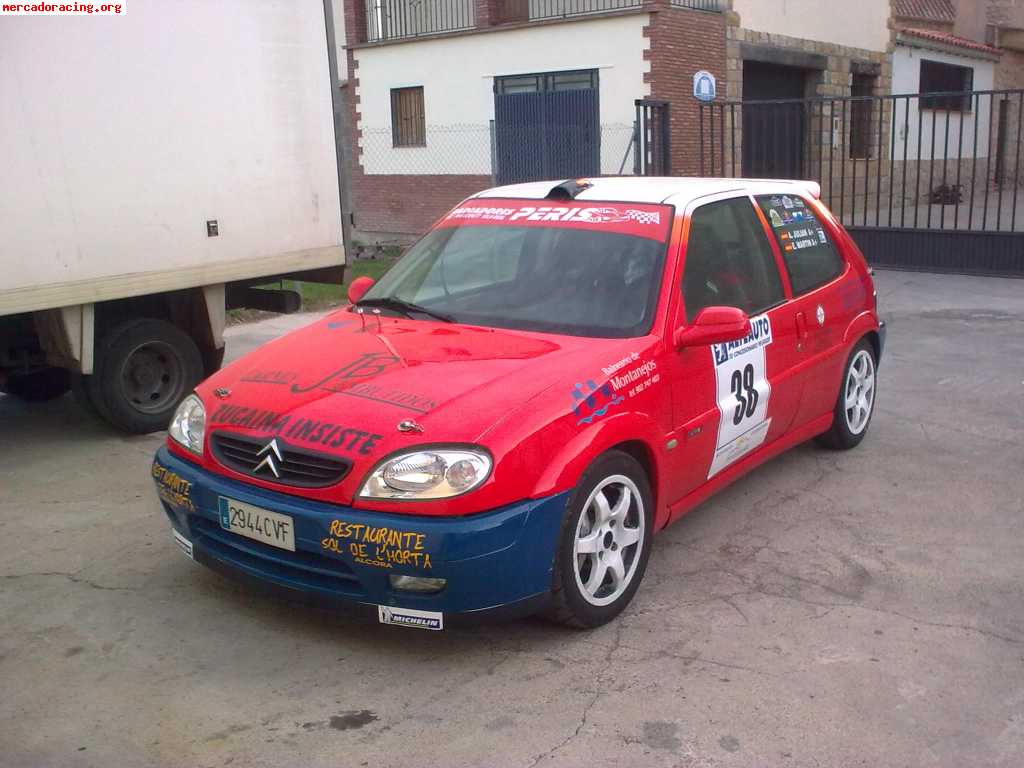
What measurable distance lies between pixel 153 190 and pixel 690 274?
3.56 m

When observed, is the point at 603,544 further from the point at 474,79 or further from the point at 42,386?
the point at 474,79

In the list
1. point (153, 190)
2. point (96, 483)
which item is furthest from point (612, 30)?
point (96, 483)

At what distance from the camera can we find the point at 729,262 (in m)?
5.01

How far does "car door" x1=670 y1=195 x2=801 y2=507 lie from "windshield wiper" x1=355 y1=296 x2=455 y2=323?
1.03 meters

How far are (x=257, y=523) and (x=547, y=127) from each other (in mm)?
16494

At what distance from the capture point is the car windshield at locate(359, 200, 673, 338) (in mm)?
4539

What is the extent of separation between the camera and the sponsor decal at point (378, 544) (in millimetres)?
3555

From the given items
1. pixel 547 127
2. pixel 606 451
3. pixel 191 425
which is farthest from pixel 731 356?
pixel 547 127

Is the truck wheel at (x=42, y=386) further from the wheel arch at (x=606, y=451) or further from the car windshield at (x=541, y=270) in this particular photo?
the wheel arch at (x=606, y=451)

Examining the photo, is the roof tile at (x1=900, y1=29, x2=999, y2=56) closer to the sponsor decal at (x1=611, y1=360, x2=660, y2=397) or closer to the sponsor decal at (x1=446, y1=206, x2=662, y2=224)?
the sponsor decal at (x1=446, y1=206, x2=662, y2=224)

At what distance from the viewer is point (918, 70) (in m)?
26.4

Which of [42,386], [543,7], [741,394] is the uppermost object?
[543,7]

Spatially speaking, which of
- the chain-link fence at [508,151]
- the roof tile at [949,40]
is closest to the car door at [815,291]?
the chain-link fence at [508,151]

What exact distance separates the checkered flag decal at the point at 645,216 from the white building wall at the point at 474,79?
46.0ft
